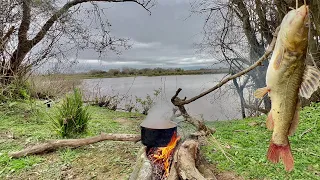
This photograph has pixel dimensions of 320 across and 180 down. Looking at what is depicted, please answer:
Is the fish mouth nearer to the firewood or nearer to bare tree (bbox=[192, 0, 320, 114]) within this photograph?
the firewood

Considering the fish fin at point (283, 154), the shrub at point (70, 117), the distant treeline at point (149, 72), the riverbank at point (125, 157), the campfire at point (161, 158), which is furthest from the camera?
the distant treeline at point (149, 72)

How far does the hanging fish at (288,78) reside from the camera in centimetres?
92

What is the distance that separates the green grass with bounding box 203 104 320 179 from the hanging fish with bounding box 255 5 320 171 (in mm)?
1595

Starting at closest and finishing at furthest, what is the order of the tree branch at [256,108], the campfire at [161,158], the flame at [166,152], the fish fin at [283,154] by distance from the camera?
the fish fin at [283,154], the campfire at [161,158], the flame at [166,152], the tree branch at [256,108]

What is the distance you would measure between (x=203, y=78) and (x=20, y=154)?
6.03 meters

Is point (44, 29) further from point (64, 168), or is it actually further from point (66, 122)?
point (64, 168)

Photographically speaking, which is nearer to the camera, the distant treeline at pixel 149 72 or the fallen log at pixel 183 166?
the fallen log at pixel 183 166

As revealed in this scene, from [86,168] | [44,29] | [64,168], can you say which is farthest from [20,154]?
[44,29]

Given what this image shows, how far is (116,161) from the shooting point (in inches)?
118

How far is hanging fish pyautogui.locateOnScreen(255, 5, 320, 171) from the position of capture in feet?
3.03

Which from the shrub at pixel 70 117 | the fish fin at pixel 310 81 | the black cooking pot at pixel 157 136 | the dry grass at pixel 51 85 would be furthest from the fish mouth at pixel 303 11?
the dry grass at pixel 51 85

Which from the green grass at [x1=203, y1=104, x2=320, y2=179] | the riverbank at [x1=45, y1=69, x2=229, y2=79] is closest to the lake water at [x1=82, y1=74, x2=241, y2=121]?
the riverbank at [x1=45, y1=69, x2=229, y2=79]

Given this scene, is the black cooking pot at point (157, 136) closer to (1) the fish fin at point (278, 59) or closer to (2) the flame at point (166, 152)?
(2) the flame at point (166, 152)

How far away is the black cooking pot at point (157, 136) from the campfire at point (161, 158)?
0.09 metres
